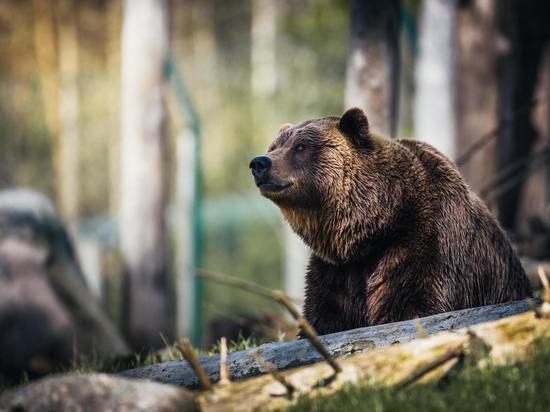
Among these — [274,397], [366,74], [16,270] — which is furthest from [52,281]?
[274,397]

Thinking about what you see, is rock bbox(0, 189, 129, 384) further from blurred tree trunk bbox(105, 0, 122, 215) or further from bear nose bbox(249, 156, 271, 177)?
blurred tree trunk bbox(105, 0, 122, 215)

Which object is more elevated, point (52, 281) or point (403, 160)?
point (403, 160)

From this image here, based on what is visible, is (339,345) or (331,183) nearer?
(339,345)

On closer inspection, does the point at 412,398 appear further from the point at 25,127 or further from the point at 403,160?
the point at 25,127

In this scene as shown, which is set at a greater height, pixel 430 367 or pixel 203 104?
pixel 203 104

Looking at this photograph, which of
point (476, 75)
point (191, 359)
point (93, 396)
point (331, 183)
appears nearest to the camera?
point (93, 396)

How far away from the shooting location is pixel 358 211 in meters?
5.39

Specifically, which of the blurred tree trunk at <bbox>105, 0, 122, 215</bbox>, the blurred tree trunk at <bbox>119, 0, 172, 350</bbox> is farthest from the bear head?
the blurred tree trunk at <bbox>105, 0, 122, 215</bbox>

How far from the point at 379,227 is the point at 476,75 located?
615 cm

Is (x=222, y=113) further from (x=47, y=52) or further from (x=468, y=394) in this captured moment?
(x=468, y=394)

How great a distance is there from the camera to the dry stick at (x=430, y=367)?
3.69 meters

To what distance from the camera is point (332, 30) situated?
24062 millimetres

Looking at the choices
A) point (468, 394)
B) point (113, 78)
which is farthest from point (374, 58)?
point (113, 78)

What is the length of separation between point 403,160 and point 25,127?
3027 centimetres
